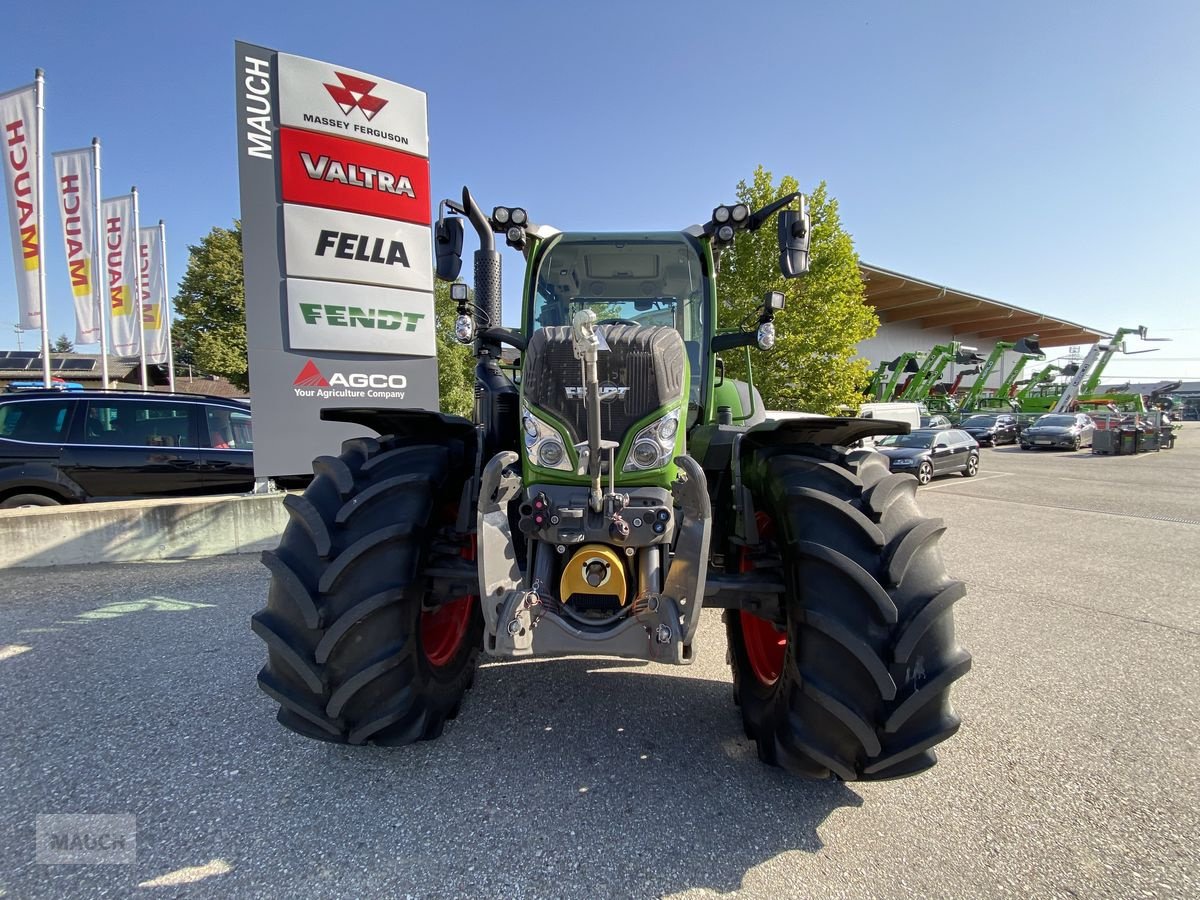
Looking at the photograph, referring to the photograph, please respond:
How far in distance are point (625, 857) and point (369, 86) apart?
7416mm

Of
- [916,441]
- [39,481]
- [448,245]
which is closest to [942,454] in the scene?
[916,441]

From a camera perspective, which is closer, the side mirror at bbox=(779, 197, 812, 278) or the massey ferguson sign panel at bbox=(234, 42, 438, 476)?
the side mirror at bbox=(779, 197, 812, 278)

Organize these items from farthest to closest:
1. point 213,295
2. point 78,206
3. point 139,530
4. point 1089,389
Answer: point 1089,389
point 213,295
point 78,206
point 139,530

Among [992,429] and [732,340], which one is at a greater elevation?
[732,340]

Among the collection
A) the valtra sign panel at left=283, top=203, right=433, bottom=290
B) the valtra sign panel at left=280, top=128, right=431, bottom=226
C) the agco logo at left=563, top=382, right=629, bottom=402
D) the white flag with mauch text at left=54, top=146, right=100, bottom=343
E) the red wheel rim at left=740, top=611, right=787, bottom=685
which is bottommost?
the red wheel rim at left=740, top=611, right=787, bottom=685

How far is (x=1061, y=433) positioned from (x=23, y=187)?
100ft

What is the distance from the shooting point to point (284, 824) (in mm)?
2080

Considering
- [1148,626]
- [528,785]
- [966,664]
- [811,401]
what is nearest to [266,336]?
[528,785]

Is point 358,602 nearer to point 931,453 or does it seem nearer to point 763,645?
point 763,645

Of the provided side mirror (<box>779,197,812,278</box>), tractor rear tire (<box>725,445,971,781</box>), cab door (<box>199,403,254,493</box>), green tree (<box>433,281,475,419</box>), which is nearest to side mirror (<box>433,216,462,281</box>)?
side mirror (<box>779,197,812,278</box>)

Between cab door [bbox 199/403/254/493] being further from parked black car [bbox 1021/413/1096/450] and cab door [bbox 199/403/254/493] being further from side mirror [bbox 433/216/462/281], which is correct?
parked black car [bbox 1021/413/1096/450]

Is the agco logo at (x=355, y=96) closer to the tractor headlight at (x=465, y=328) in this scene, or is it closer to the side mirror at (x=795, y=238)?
the tractor headlight at (x=465, y=328)

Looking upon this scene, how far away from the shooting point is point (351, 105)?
20.4ft

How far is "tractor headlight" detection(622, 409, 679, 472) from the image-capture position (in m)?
2.29
